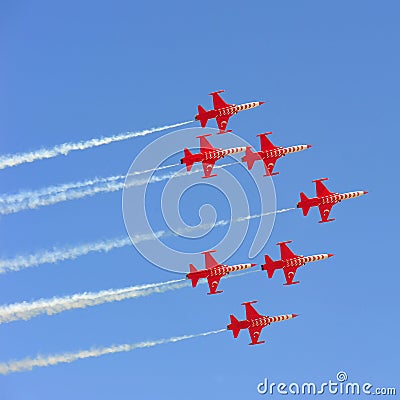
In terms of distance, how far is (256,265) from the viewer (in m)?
127

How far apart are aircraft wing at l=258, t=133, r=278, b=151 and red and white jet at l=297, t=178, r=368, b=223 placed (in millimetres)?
6422

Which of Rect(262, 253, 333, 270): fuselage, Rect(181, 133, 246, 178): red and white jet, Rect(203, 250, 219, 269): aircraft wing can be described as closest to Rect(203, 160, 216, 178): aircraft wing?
Rect(181, 133, 246, 178): red and white jet

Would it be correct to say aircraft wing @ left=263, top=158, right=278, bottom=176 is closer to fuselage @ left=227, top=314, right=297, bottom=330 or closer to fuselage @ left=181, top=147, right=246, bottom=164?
fuselage @ left=181, top=147, right=246, bottom=164

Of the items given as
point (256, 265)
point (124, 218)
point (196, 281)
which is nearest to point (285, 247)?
point (256, 265)

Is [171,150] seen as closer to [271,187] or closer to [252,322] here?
[271,187]

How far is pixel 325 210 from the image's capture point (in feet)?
422

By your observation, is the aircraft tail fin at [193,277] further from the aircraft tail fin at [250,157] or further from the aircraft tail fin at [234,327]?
the aircraft tail fin at [250,157]

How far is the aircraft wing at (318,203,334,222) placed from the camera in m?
128

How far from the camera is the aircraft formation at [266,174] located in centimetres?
12281

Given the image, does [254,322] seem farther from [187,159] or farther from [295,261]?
[187,159]

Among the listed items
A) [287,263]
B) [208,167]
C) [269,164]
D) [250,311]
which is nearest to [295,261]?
[287,263]

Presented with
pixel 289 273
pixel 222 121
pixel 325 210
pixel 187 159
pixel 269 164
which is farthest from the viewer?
pixel 325 210

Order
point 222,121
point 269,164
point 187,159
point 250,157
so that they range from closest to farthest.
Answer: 1. point 187,159
2. point 250,157
3. point 222,121
4. point 269,164

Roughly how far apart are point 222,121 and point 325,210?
15927 mm
